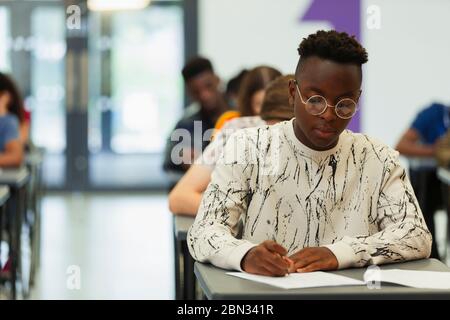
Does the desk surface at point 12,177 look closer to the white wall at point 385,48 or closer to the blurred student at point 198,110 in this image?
the blurred student at point 198,110

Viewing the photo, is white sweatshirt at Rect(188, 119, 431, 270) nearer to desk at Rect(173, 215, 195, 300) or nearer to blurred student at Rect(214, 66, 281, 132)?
desk at Rect(173, 215, 195, 300)

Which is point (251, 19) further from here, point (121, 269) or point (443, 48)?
→ point (121, 269)

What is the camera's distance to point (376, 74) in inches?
401

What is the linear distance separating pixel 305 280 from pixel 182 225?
1.21 m

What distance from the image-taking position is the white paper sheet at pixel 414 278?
6.80 ft

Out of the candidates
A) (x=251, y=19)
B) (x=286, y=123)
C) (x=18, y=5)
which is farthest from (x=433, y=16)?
(x=286, y=123)

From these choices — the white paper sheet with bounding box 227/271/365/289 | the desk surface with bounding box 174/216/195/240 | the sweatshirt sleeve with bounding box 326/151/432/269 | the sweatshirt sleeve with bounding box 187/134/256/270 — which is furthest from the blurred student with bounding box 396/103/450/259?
the white paper sheet with bounding box 227/271/365/289

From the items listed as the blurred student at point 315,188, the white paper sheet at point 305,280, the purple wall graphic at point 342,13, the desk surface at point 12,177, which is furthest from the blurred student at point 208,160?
the purple wall graphic at point 342,13

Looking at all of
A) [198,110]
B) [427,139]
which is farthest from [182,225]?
[427,139]

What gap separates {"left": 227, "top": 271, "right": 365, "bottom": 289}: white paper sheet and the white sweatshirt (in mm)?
270

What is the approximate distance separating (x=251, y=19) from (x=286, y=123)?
8074 millimetres

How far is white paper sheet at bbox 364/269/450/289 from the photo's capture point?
207 cm

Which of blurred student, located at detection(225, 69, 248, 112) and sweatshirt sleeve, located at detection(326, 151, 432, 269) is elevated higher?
blurred student, located at detection(225, 69, 248, 112)

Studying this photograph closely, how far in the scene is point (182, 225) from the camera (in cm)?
326
